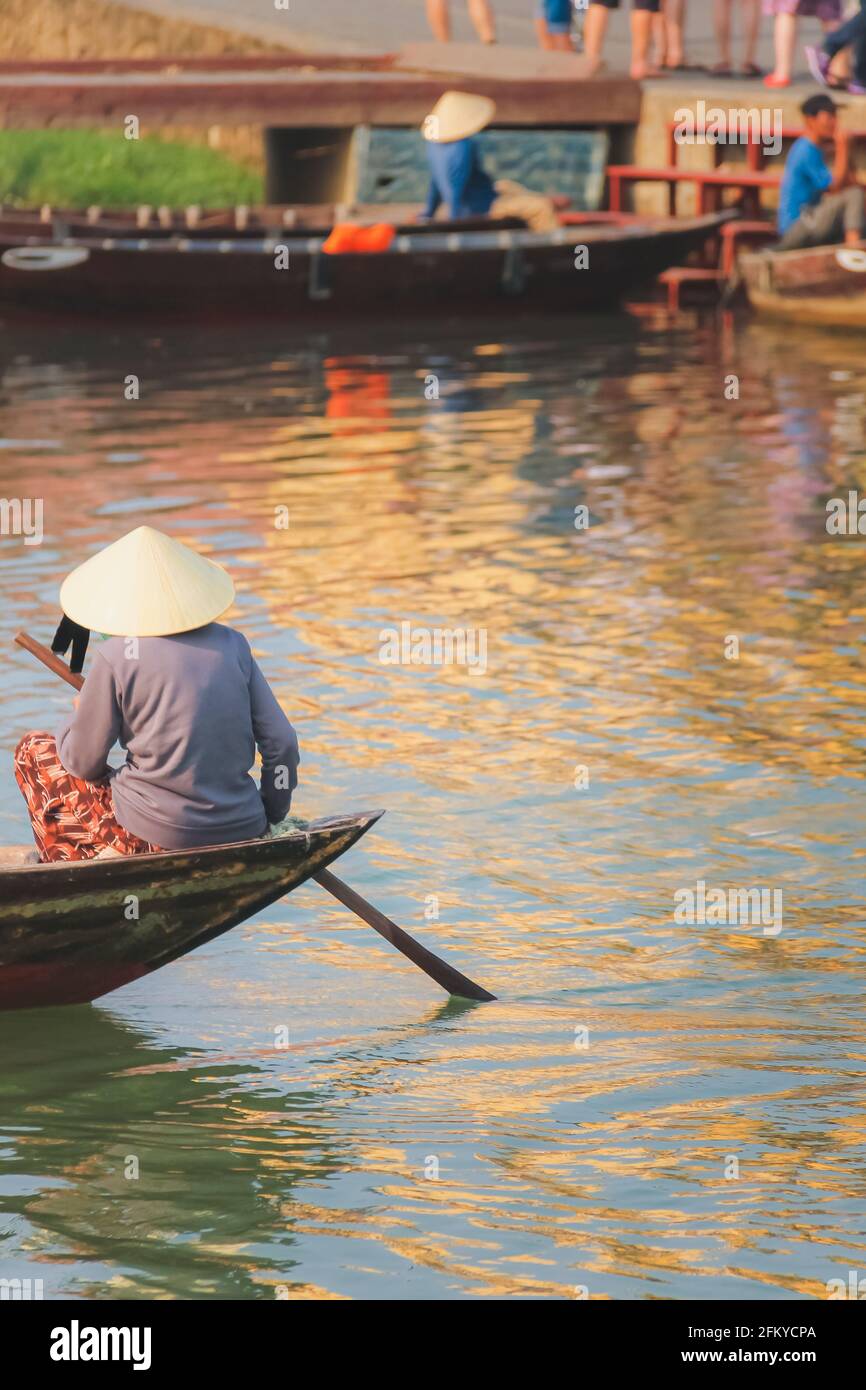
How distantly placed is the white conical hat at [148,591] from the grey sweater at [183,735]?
6 cm

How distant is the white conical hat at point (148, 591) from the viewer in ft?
20.6

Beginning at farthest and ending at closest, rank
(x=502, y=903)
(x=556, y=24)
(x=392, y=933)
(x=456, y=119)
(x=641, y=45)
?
(x=556, y=24), (x=641, y=45), (x=456, y=119), (x=502, y=903), (x=392, y=933)

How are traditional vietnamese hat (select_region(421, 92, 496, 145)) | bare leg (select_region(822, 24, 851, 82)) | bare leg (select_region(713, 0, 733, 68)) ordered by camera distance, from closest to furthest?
traditional vietnamese hat (select_region(421, 92, 496, 145)) < bare leg (select_region(822, 24, 851, 82)) < bare leg (select_region(713, 0, 733, 68))

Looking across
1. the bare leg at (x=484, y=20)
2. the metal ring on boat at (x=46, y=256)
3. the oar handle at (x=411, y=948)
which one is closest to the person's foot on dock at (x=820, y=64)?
the bare leg at (x=484, y=20)

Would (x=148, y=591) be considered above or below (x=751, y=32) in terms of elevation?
below

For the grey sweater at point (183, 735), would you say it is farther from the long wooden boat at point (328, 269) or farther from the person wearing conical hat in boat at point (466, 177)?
the person wearing conical hat in boat at point (466, 177)

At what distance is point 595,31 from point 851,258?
3.86 metres

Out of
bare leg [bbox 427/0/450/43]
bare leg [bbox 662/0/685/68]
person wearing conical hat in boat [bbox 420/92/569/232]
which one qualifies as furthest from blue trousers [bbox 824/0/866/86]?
bare leg [bbox 427/0/450/43]

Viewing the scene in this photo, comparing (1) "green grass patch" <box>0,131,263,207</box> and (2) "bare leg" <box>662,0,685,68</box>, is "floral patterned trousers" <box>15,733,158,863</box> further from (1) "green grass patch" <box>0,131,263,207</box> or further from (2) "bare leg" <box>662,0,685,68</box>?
(2) "bare leg" <box>662,0,685,68</box>

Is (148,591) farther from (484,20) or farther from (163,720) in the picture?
(484,20)

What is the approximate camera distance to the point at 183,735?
6363 millimetres

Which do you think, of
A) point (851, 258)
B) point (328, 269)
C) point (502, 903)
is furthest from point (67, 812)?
point (328, 269)

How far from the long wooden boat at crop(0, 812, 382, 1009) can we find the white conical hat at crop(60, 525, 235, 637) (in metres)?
0.66

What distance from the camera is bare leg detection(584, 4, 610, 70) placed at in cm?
2023
